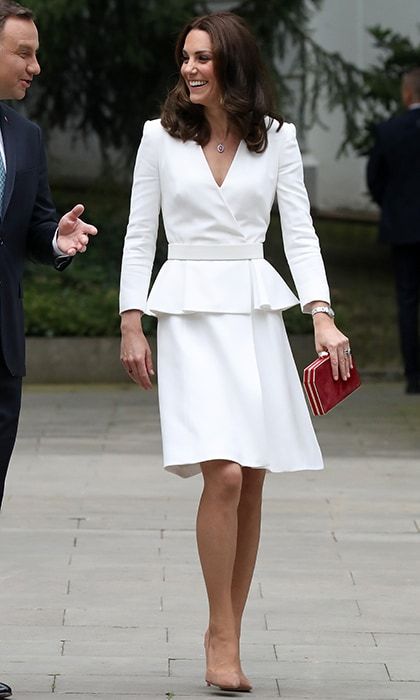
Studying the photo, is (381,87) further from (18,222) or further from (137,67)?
(18,222)

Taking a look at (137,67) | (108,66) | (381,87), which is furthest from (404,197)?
(108,66)

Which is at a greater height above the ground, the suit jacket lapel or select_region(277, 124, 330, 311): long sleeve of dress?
the suit jacket lapel

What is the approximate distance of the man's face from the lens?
4.52m

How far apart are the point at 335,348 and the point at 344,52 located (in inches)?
669

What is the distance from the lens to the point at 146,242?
4.84 metres

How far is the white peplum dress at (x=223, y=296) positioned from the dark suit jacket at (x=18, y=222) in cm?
28

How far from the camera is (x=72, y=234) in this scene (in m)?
4.57

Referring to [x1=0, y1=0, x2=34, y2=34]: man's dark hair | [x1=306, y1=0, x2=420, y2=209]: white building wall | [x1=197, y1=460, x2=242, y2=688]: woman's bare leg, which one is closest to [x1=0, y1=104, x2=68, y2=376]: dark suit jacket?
[x1=0, y1=0, x2=34, y2=34]: man's dark hair

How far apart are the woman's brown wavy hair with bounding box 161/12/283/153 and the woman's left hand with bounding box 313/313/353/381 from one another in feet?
1.75

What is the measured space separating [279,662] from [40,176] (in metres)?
1.54

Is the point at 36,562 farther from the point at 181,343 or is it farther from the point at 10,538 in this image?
the point at 181,343

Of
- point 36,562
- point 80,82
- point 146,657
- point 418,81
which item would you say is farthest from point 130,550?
point 80,82

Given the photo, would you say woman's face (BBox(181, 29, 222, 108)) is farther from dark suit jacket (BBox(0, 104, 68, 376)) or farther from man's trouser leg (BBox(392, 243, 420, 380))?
man's trouser leg (BBox(392, 243, 420, 380))

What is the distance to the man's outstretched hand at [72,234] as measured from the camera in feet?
14.9
